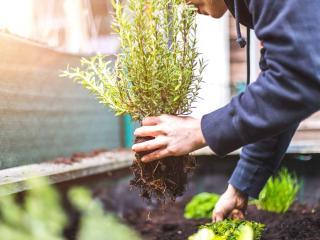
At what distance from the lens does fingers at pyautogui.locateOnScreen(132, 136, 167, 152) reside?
56.4 inches

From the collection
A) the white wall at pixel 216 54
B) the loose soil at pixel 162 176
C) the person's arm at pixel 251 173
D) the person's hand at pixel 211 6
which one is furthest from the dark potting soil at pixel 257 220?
the white wall at pixel 216 54

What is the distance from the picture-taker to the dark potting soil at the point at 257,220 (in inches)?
83.4

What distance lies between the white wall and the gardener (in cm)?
239

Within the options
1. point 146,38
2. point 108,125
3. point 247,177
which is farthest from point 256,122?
point 108,125

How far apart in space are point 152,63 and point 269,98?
0.48m

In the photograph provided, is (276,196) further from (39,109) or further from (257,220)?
(39,109)

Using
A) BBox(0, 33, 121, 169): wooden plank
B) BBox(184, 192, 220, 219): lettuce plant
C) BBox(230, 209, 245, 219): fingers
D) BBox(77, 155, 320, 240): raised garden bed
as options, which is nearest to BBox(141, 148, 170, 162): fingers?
BBox(230, 209, 245, 219): fingers

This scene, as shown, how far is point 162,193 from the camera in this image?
166 cm

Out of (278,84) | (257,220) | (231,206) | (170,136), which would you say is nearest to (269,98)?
(278,84)

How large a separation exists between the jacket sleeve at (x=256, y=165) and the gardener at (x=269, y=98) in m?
0.64

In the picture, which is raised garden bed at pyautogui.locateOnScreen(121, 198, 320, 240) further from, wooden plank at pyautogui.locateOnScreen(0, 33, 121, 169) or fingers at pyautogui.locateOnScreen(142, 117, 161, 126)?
wooden plank at pyautogui.locateOnScreen(0, 33, 121, 169)

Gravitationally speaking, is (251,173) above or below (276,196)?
above

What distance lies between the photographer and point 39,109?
109 inches

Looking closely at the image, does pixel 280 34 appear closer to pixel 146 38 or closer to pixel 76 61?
pixel 146 38
